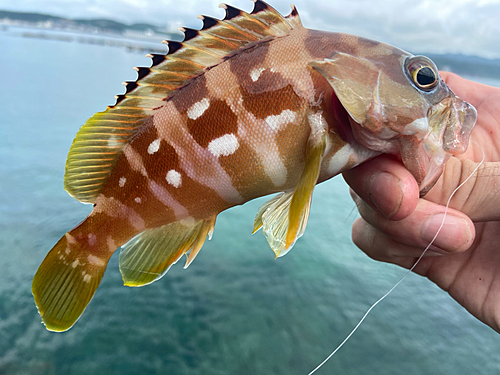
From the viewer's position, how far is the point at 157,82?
1193mm

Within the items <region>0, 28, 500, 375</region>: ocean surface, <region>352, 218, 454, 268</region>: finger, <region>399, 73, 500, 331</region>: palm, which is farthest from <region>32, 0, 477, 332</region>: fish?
<region>0, 28, 500, 375</region>: ocean surface

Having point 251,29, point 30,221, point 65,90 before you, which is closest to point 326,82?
point 251,29

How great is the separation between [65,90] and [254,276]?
986 cm

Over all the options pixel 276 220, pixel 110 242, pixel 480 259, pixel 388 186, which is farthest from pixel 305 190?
pixel 480 259

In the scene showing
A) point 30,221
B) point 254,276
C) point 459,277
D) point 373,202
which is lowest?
point 254,276

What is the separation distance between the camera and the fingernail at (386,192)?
115 cm

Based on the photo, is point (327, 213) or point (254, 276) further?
point (327, 213)

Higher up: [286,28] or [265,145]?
[286,28]

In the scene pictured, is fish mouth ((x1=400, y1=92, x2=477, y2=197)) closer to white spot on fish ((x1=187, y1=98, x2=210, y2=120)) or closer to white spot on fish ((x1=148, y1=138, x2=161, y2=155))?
white spot on fish ((x1=187, y1=98, x2=210, y2=120))

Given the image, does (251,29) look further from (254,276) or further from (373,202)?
(254,276)

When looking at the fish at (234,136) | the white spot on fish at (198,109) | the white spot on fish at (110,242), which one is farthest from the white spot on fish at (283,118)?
the white spot on fish at (110,242)

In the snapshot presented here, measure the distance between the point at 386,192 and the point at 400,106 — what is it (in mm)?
317

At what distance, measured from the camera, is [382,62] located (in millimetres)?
1097

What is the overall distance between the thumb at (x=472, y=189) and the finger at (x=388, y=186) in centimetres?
33
